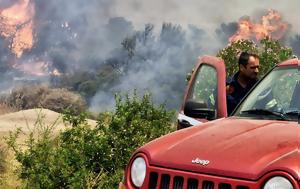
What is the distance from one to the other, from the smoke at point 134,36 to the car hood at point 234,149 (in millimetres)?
50315

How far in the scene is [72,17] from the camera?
60.1m

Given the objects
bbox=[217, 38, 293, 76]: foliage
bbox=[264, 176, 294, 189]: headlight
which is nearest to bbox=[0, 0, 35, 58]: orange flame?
bbox=[217, 38, 293, 76]: foliage

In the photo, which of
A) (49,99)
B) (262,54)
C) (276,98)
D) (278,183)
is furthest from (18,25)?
(278,183)

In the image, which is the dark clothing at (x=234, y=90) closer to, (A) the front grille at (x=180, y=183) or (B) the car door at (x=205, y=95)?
(B) the car door at (x=205, y=95)

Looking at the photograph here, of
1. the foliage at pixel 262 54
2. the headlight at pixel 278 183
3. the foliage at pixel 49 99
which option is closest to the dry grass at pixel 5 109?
the foliage at pixel 49 99

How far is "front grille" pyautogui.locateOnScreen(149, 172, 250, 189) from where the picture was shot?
3.65 m

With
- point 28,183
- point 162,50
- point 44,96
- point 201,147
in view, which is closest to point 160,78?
point 162,50

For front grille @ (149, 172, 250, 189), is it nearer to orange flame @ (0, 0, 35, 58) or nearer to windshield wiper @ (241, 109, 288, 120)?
windshield wiper @ (241, 109, 288, 120)

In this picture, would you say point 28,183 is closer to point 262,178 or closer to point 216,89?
point 216,89

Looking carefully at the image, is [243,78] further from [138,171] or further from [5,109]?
[5,109]

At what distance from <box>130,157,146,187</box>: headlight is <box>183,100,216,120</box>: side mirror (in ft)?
3.13

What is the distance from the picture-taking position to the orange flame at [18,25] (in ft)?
159

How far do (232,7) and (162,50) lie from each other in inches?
299

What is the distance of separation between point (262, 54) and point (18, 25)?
39.7 meters
